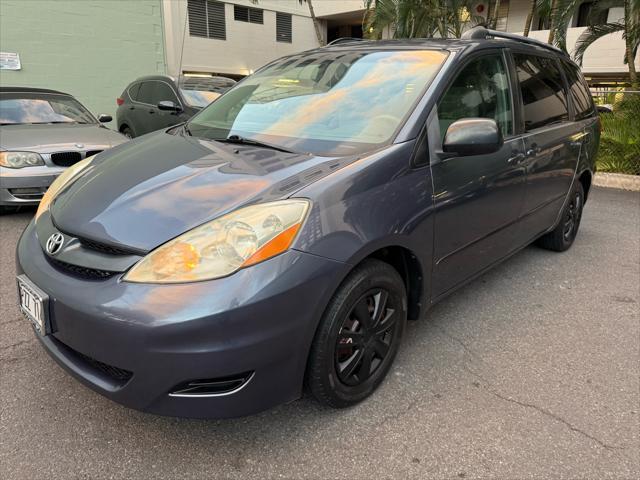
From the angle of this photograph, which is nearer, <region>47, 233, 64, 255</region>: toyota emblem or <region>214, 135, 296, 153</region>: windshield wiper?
<region>47, 233, 64, 255</region>: toyota emblem

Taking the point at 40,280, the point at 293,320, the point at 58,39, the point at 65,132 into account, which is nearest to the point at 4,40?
the point at 58,39

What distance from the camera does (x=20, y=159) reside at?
5074 mm

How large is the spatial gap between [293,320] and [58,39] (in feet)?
42.4

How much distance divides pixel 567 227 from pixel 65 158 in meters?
5.04

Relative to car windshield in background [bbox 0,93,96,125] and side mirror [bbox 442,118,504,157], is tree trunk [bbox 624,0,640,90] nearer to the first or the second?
side mirror [bbox 442,118,504,157]

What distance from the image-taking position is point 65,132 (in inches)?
226

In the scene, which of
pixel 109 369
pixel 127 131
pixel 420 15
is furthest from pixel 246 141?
pixel 420 15

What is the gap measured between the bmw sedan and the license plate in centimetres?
1

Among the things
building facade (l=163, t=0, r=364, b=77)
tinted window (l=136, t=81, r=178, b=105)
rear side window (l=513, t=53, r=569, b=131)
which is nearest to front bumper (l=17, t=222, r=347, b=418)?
rear side window (l=513, t=53, r=569, b=131)

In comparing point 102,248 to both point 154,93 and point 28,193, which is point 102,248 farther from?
point 154,93

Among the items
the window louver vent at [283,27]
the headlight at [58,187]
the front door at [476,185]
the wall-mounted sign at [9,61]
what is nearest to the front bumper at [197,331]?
the headlight at [58,187]

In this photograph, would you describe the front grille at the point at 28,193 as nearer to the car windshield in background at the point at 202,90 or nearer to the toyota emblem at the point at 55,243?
the car windshield in background at the point at 202,90

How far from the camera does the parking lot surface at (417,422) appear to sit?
2.04 meters

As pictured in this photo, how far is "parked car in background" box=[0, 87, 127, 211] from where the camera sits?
503 centimetres
